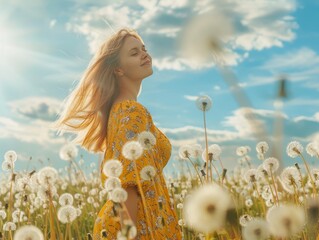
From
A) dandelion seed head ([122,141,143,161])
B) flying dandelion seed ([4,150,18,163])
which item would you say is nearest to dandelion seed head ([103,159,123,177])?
dandelion seed head ([122,141,143,161])

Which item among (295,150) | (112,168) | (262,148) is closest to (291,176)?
(295,150)

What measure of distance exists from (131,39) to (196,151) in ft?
4.75

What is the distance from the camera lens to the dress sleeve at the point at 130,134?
3.27 meters

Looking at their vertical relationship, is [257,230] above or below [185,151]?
below

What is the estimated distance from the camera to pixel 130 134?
346 centimetres

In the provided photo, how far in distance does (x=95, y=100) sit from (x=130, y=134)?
78 cm

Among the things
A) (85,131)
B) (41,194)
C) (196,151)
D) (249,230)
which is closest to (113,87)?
(85,131)

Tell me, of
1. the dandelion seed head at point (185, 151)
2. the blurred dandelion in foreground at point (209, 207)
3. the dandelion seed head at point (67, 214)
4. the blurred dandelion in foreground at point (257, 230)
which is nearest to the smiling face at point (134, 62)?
the dandelion seed head at point (185, 151)

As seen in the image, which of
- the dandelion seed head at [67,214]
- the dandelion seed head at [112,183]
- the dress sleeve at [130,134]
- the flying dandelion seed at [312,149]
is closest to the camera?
the dandelion seed head at [112,183]

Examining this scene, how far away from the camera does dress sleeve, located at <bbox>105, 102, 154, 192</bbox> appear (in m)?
3.27

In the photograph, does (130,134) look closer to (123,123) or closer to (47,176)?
(123,123)

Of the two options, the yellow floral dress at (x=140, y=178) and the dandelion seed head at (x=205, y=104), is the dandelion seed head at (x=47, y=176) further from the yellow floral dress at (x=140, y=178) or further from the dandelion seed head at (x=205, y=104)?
the dandelion seed head at (x=205, y=104)

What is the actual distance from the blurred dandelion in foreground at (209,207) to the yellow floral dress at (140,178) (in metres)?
1.86

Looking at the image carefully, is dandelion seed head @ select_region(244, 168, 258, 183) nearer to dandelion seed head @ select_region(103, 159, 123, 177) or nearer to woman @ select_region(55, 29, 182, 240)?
woman @ select_region(55, 29, 182, 240)
